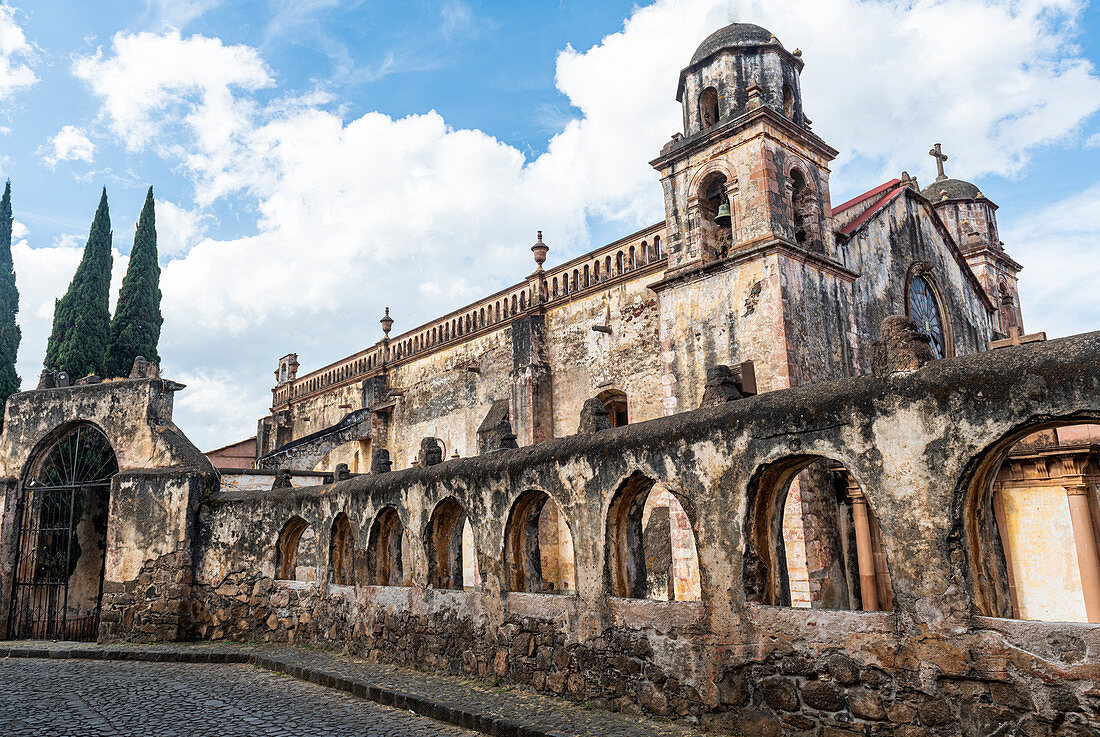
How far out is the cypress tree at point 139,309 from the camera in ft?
69.0

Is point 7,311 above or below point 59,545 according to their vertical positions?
above

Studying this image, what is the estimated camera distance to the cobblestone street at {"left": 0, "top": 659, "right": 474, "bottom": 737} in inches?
281

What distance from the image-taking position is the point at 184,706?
8.24m

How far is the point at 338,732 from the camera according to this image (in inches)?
275

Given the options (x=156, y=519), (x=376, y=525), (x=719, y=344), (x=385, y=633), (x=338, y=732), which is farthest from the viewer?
(x=156, y=519)

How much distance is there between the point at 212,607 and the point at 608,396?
344 inches

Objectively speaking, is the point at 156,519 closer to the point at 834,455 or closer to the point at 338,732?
the point at 338,732

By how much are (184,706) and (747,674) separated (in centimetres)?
617

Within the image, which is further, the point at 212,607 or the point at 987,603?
the point at 212,607

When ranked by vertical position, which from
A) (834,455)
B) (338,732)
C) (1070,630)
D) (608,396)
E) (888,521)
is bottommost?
(338,732)

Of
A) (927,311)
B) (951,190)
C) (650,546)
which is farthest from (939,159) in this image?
(650,546)

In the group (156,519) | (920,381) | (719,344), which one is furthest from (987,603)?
(156,519)

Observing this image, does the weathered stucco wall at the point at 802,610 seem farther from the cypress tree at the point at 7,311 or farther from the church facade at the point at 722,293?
the cypress tree at the point at 7,311

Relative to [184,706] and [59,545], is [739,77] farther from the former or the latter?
[59,545]
